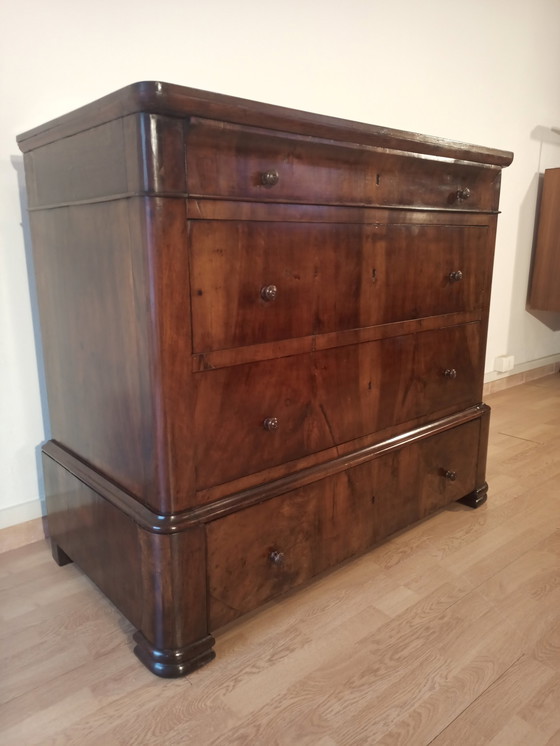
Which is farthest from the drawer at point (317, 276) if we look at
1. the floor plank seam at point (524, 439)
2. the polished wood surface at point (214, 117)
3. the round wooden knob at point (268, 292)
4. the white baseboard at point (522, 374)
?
the white baseboard at point (522, 374)

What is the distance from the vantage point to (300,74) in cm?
202

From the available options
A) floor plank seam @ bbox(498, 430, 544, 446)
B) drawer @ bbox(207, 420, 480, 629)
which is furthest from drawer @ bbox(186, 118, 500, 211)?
floor plank seam @ bbox(498, 430, 544, 446)

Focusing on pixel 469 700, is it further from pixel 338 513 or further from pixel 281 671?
pixel 338 513

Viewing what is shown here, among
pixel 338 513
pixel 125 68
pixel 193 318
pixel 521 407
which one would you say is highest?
pixel 125 68

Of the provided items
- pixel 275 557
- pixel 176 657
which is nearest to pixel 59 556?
pixel 176 657

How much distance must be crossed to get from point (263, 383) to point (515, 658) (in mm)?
800

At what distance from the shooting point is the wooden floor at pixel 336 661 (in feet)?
3.42

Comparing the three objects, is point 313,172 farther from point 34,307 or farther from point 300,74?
point 300,74

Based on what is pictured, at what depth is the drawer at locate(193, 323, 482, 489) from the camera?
113 cm

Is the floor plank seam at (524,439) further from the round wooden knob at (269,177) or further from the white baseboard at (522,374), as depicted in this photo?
the round wooden knob at (269,177)

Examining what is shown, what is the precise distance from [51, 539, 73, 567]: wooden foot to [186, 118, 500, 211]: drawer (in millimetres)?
1058

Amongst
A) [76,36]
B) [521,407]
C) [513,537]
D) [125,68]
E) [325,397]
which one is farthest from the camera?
[521,407]

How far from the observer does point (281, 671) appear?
1.17 m

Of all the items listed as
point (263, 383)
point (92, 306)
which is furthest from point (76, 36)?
point (263, 383)
